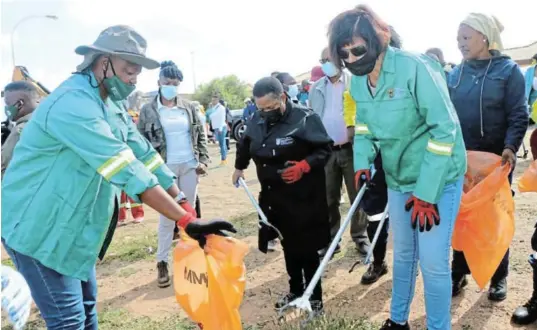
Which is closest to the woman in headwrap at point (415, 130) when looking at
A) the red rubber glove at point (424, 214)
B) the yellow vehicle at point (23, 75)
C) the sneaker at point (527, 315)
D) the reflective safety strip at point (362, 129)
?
the red rubber glove at point (424, 214)

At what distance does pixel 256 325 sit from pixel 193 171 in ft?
5.86

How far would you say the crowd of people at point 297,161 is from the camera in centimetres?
208

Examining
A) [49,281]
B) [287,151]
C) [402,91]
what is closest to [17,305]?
[49,281]

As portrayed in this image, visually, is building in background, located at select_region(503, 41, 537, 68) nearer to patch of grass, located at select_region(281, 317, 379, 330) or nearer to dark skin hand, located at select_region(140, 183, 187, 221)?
patch of grass, located at select_region(281, 317, 379, 330)

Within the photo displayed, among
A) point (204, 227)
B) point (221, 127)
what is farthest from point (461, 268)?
point (221, 127)

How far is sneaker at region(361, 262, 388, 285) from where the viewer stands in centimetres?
399

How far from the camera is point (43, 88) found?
7.01 m

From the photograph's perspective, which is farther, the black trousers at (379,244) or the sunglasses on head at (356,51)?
the black trousers at (379,244)

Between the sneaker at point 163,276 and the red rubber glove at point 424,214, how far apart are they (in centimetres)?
263

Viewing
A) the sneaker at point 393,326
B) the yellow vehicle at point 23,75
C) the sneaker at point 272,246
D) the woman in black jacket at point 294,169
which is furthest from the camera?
the yellow vehicle at point 23,75

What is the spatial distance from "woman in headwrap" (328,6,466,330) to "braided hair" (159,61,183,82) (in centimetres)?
237

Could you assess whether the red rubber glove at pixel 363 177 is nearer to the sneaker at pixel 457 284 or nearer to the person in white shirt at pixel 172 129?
the sneaker at pixel 457 284

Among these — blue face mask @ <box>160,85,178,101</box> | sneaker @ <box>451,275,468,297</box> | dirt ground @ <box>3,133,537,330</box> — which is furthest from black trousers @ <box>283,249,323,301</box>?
blue face mask @ <box>160,85,178,101</box>

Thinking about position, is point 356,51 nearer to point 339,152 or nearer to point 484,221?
point 484,221
